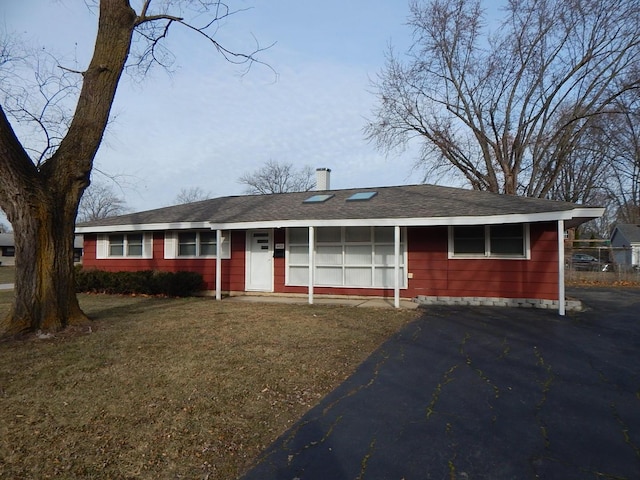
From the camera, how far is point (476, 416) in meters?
3.83

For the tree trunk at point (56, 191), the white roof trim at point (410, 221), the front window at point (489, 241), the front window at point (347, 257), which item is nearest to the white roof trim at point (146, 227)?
the white roof trim at point (410, 221)

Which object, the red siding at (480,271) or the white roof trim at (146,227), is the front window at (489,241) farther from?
the white roof trim at (146,227)

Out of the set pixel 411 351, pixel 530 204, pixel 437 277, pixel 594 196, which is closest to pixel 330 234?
pixel 437 277

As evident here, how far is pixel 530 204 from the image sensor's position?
999 centimetres

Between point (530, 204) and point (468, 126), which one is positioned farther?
point (468, 126)

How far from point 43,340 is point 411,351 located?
5.52 metres

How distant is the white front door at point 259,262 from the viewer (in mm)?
13273

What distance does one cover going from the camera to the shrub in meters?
13.1

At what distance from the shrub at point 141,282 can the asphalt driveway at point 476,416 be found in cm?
829

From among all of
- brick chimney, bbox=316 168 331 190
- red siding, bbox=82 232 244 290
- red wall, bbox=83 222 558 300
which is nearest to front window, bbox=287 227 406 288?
red wall, bbox=83 222 558 300

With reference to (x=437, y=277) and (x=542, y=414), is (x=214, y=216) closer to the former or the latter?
(x=437, y=277)

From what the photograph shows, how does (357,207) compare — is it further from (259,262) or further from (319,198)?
(259,262)

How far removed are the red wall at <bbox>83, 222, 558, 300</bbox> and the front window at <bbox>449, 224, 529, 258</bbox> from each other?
0.16 metres

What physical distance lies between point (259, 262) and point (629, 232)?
41.2 metres
